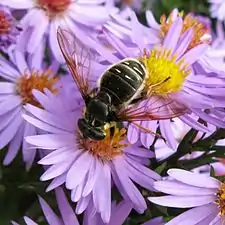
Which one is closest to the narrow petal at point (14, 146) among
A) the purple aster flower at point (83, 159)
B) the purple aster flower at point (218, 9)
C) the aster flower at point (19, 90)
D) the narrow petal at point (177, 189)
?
the aster flower at point (19, 90)

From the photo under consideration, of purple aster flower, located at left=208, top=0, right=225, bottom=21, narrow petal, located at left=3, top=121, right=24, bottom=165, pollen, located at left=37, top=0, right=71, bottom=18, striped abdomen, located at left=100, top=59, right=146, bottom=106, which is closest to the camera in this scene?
striped abdomen, located at left=100, top=59, right=146, bottom=106

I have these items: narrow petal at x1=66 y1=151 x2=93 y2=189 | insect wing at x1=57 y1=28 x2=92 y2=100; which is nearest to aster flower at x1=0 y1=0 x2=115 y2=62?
insect wing at x1=57 y1=28 x2=92 y2=100

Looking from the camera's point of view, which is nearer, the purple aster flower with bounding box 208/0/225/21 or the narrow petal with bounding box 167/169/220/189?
the narrow petal with bounding box 167/169/220/189

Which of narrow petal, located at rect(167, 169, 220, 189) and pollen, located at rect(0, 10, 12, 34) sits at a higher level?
narrow petal, located at rect(167, 169, 220, 189)

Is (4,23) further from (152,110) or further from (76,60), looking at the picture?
(152,110)

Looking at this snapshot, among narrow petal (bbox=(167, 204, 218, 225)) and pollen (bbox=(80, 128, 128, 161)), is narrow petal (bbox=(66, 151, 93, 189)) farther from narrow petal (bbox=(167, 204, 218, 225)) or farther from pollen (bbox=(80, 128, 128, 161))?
narrow petal (bbox=(167, 204, 218, 225))

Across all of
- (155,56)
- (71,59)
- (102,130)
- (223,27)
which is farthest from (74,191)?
(223,27)

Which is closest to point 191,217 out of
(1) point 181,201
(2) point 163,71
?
(1) point 181,201
